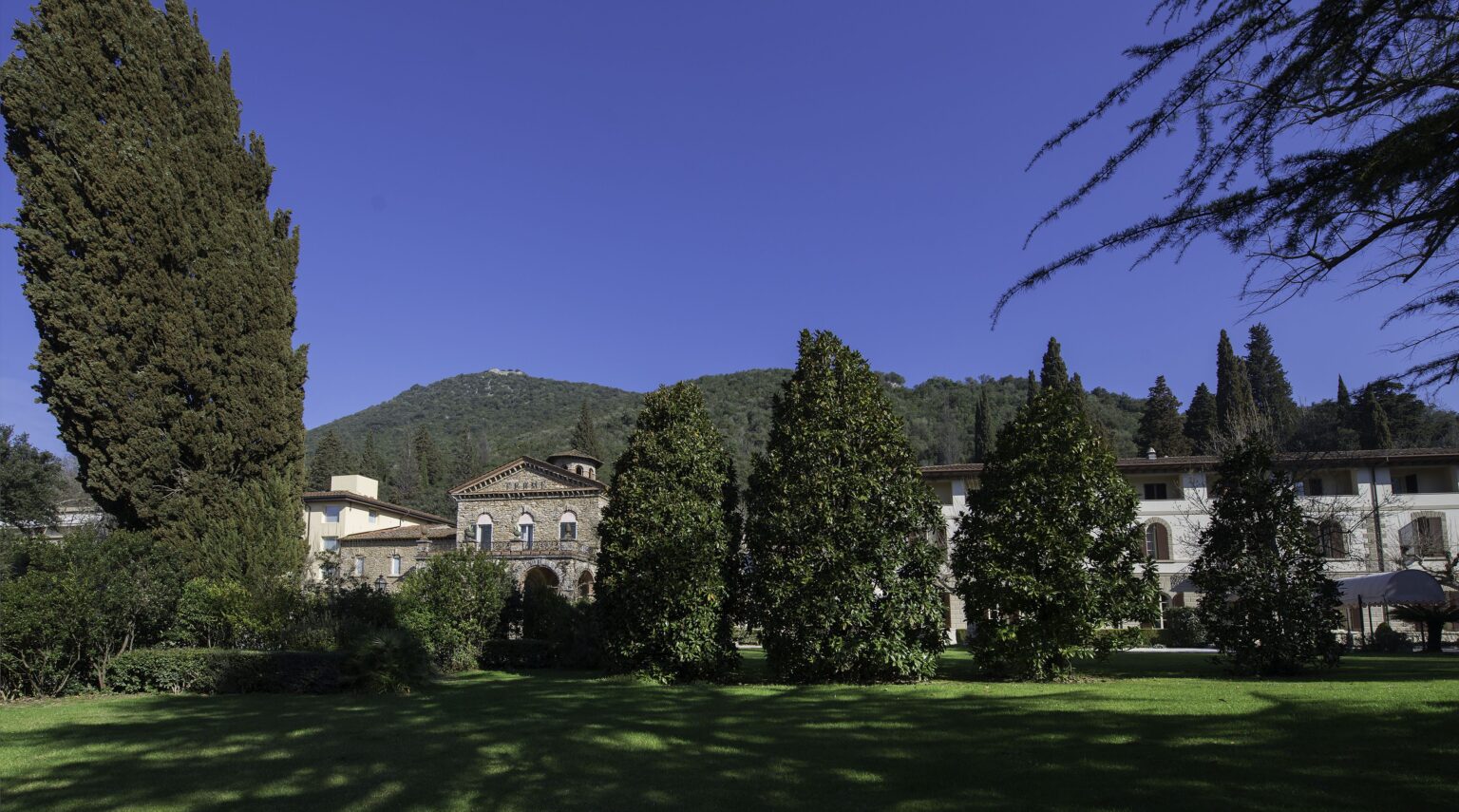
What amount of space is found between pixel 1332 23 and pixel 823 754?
679 cm

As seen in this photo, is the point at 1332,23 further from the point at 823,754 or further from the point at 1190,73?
the point at 823,754

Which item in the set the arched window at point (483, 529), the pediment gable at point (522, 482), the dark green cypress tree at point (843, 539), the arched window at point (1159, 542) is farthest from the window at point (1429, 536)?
the arched window at point (483, 529)

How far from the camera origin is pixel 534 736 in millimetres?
9219

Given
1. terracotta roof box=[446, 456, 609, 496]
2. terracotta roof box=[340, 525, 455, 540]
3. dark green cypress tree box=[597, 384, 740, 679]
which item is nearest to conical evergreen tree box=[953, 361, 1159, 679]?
dark green cypress tree box=[597, 384, 740, 679]

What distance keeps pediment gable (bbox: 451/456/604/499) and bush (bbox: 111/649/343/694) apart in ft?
101

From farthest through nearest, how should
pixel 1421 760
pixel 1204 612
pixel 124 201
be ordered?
pixel 124 201, pixel 1204 612, pixel 1421 760

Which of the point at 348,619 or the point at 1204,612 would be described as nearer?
the point at 1204,612

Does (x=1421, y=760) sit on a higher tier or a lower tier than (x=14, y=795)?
higher

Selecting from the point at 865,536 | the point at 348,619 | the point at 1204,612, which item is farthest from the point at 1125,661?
the point at 348,619

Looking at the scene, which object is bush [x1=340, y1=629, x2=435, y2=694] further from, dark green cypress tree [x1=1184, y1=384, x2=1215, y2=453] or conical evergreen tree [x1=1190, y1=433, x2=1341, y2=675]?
dark green cypress tree [x1=1184, y1=384, x2=1215, y2=453]

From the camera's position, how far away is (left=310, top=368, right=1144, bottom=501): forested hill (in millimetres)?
77750

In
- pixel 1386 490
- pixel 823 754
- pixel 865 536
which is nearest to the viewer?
Answer: pixel 823 754

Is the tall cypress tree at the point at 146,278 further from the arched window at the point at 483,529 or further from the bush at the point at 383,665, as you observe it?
the arched window at the point at 483,529

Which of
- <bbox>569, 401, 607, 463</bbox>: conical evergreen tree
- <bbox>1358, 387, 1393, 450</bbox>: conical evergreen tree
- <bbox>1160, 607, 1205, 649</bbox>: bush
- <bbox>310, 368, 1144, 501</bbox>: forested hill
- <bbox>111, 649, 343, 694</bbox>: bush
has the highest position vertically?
<bbox>310, 368, 1144, 501</bbox>: forested hill
